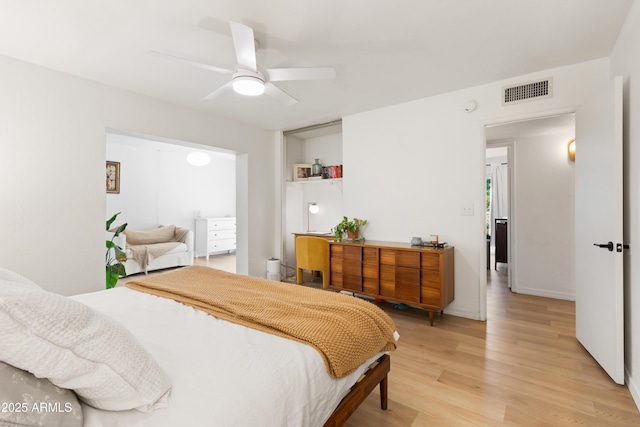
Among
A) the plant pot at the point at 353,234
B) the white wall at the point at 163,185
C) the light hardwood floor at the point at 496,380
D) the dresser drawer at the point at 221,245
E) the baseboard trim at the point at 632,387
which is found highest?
the white wall at the point at 163,185

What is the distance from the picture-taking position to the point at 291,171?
517 cm

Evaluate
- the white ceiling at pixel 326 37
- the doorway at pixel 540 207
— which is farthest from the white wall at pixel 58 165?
the doorway at pixel 540 207

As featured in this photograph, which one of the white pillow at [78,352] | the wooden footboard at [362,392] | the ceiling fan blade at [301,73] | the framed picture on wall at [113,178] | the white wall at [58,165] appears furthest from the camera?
the framed picture on wall at [113,178]

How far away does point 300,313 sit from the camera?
1513 mm

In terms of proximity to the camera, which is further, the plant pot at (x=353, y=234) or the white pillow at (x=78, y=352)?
the plant pot at (x=353, y=234)

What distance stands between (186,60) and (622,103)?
2969mm

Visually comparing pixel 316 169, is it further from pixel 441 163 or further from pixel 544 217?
pixel 544 217

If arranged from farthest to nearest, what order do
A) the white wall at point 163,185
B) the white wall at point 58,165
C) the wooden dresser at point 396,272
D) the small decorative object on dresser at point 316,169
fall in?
the white wall at point 163,185, the small decorative object on dresser at point 316,169, the wooden dresser at point 396,272, the white wall at point 58,165

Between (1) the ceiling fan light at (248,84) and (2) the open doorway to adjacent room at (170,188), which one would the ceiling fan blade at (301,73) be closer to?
(1) the ceiling fan light at (248,84)

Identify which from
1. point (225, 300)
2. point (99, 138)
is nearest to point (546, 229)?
point (225, 300)

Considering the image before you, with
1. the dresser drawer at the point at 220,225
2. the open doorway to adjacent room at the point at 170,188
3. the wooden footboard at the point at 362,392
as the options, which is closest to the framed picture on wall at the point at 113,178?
the open doorway to adjacent room at the point at 170,188

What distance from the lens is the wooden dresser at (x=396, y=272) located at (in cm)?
293

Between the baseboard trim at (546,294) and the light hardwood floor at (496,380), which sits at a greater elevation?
the baseboard trim at (546,294)

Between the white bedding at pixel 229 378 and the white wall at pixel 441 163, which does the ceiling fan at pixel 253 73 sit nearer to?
the white bedding at pixel 229 378
